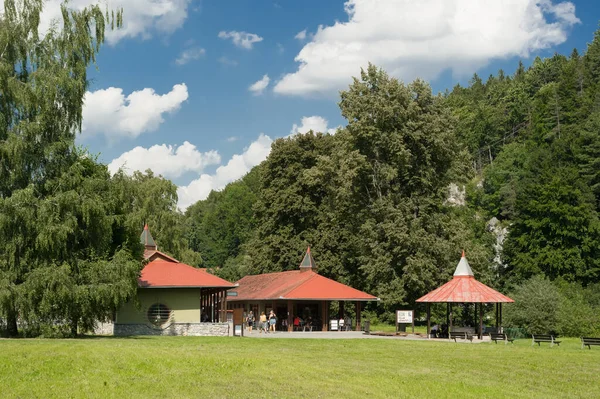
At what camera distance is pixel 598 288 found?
5531cm

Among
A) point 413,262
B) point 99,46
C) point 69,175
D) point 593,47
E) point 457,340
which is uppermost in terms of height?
point 593,47

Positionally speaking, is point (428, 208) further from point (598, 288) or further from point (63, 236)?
point (63, 236)

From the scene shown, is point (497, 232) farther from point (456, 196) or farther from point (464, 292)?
point (464, 292)

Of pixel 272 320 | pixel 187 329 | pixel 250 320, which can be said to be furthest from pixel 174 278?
pixel 250 320

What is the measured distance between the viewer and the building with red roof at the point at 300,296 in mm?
45438

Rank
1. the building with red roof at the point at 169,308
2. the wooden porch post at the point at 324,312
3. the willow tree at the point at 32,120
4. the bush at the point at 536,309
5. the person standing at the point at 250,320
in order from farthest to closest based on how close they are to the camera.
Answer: the person standing at the point at 250,320 < the wooden porch post at the point at 324,312 < the bush at the point at 536,309 < the building with red roof at the point at 169,308 < the willow tree at the point at 32,120

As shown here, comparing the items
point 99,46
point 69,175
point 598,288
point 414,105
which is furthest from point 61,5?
point 598,288

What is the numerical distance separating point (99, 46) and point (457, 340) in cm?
2286

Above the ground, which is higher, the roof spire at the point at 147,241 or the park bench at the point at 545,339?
the roof spire at the point at 147,241

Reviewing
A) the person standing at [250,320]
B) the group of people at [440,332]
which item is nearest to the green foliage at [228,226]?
the person standing at [250,320]

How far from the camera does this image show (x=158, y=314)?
39750 mm

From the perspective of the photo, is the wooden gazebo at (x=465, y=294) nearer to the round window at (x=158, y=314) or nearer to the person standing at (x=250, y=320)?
the round window at (x=158, y=314)

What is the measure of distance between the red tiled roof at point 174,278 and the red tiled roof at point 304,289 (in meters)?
5.71

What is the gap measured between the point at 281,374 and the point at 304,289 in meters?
27.3
